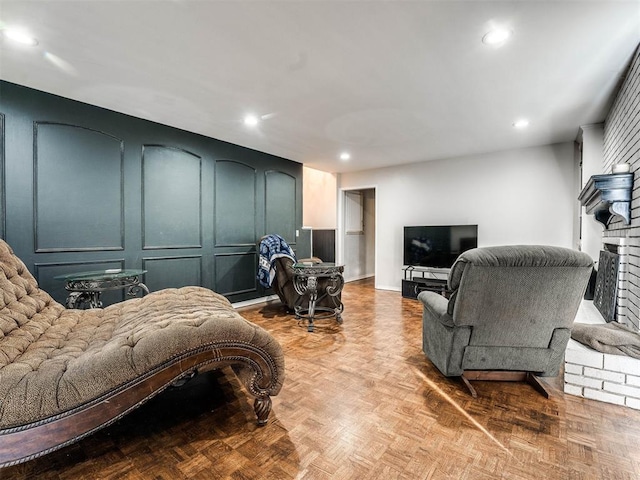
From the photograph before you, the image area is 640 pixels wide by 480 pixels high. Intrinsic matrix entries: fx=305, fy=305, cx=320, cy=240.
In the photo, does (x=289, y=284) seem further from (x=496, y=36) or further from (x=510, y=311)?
(x=496, y=36)

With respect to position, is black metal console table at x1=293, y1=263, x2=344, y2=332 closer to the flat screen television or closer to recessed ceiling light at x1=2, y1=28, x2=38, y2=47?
the flat screen television

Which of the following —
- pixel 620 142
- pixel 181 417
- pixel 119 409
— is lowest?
pixel 181 417

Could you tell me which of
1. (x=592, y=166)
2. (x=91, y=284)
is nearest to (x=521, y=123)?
(x=592, y=166)

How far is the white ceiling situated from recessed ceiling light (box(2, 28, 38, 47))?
5 cm

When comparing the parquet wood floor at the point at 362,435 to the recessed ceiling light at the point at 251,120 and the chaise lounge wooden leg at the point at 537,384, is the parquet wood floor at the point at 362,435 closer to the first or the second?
the chaise lounge wooden leg at the point at 537,384

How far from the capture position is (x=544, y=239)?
4477 millimetres

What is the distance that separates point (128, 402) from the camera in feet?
4.34

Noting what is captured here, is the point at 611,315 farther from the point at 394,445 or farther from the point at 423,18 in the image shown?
the point at 423,18

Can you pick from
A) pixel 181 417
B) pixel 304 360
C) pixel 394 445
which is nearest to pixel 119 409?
pixel 181 417

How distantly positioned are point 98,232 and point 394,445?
10.8 feet

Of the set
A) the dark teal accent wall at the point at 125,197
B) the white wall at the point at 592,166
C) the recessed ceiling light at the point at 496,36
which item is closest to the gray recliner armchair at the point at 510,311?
the recessed ceiling light at the point at 496,36

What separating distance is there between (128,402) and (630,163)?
3.71m

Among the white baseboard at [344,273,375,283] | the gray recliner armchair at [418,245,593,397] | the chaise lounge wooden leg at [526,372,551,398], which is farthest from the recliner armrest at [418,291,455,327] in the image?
the white baseboard at [344,273,375,283]

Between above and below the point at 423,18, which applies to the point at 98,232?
below
